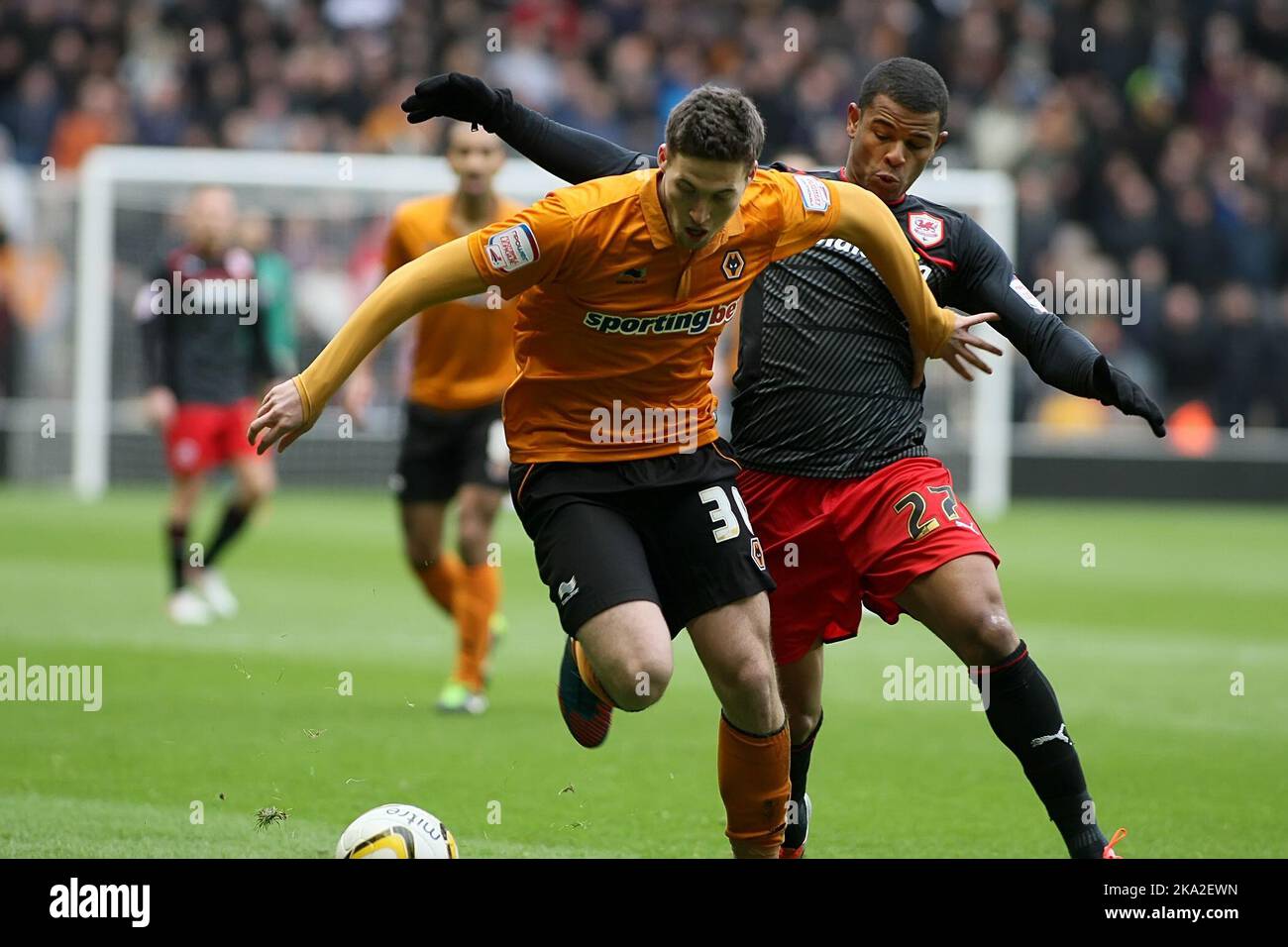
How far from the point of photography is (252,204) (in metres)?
18.3

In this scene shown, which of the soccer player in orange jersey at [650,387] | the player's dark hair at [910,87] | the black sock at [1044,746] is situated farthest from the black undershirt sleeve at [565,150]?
the black sock at [1044,746]

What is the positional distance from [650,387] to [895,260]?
80cm

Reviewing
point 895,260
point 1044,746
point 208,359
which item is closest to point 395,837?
point 1044,746

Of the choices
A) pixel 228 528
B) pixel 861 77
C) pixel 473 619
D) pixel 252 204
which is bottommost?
pixel 473 619

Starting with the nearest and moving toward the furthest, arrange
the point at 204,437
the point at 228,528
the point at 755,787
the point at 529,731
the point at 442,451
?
1. the point at 755,787
2. the point at 529,731
3. the point at 442,451
4. the point at 228,528
5. the point at 204,437

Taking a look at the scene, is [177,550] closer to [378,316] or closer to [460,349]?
[460,349]

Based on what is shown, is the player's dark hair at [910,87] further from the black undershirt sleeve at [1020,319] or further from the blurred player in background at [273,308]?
the blurred player in background at [273,308]

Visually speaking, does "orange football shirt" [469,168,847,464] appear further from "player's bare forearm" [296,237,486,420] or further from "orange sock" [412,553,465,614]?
"orange sock" [412,553,465,614]

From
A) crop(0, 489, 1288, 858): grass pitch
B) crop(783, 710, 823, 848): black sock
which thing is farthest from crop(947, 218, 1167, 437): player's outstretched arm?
crop(0, 489, 1288, 858): grass pitch

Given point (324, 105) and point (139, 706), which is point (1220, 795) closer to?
point (139, 706)

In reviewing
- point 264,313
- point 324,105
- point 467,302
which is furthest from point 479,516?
point 324,105

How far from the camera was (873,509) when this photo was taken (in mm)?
5582

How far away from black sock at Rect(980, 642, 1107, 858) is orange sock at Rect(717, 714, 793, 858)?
636 mm
